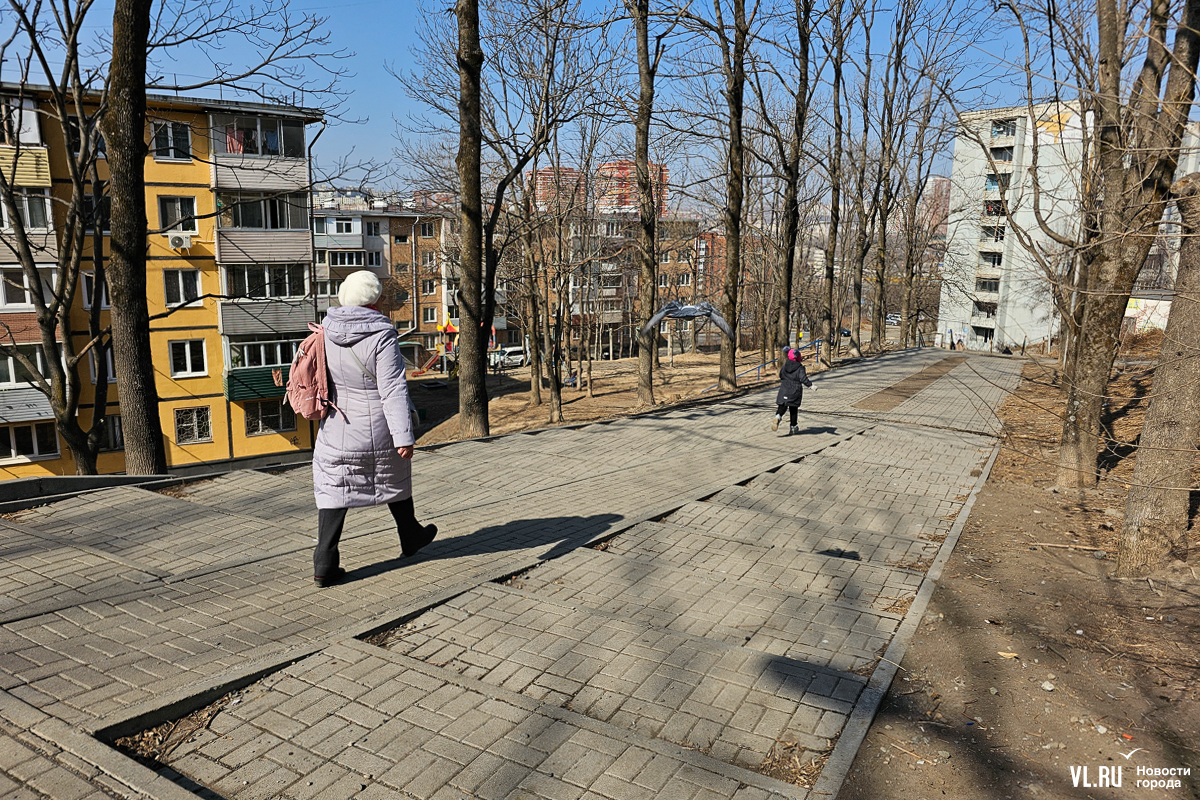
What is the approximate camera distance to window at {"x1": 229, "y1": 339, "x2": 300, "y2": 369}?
96.0 ft

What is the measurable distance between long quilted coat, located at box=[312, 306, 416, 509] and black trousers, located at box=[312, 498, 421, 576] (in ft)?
0.29

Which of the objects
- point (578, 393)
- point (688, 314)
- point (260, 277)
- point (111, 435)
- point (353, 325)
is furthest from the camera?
point (578, 393)

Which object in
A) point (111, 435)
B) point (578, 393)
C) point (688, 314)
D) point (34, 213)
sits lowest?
point (111, 435)

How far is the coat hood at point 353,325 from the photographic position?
4586mm

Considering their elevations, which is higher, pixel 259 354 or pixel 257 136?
pixel 257 136

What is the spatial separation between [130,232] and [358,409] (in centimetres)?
586

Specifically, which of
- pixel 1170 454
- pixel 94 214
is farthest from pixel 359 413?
pixel 94 214

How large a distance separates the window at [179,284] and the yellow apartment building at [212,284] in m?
0.04

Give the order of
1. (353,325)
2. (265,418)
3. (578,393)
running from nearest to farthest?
1. (353,325)
2. (265,418)
3. (578,393)

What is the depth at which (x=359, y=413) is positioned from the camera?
4.66 m

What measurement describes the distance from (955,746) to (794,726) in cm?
78

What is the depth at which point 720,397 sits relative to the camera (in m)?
18.0

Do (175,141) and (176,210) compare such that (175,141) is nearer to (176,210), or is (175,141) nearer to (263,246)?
(176,210)

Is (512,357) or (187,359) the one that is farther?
(512,357)
